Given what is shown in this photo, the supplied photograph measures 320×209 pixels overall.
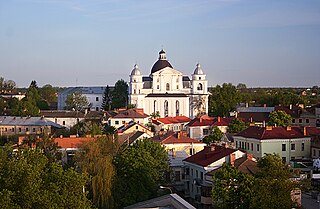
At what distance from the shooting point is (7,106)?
11412cm

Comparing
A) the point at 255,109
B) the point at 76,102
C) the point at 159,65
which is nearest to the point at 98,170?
the point at 255,109

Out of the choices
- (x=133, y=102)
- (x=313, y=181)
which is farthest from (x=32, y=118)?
(x=313, y=181)

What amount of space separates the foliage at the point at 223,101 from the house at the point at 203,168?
65.9 m

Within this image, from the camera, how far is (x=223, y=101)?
10931 centimetres

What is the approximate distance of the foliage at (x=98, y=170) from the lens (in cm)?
3403

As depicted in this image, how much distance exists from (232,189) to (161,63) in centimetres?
8657

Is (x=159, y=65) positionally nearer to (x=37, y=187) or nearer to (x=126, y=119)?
(x=126, y=119)

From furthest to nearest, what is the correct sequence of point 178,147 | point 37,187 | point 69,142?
point 69,142, point 178,147, point 37,187

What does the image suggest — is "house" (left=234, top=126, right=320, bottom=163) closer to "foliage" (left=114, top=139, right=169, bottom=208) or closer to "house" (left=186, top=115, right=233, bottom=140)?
"foliage" (left=114, top=139, right=169, bottom=208)

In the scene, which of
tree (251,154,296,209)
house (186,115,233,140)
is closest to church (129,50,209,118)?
house (186,115,233,140)

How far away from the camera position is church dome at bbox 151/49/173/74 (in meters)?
114

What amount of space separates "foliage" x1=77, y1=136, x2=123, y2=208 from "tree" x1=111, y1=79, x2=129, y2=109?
7805cm

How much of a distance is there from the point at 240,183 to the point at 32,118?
63337mm

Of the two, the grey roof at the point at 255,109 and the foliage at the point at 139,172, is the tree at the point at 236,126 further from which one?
the foliage at the point at 139,172
